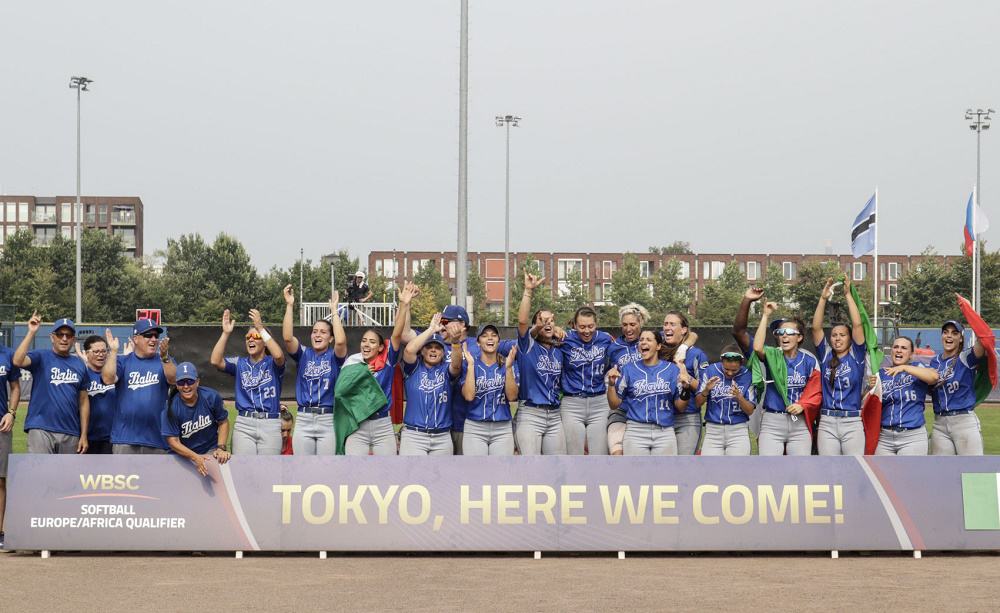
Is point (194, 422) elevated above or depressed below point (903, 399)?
below

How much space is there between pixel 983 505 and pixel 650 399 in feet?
10.2

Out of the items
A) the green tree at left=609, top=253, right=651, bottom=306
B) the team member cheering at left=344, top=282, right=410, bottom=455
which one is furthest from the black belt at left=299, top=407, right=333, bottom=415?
the green tree at left=609, top=253, right=651, bottom=306

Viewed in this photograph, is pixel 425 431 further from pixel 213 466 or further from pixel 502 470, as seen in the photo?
pixel 213 466

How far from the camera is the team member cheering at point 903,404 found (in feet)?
33.7

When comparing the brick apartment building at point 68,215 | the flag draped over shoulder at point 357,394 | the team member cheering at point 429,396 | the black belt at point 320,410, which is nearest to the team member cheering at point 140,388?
the black belt at point 320,410

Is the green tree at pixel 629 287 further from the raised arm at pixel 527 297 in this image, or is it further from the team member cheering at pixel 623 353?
the raised arm at pixel 527 297

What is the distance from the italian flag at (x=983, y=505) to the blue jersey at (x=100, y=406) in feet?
25.7

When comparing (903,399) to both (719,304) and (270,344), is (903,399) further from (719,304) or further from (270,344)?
(719,304)

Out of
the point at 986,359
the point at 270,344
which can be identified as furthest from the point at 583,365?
the point at 986,359

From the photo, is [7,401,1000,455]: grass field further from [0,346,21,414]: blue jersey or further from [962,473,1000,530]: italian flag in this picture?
[962,473,1000,530]: italian flag

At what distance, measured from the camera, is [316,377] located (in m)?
10.2

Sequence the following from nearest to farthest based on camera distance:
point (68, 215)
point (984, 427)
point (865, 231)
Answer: point (984, 427), point (865, 231), point (68, 215)

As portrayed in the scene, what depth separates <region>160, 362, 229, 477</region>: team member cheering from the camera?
32.6ft
